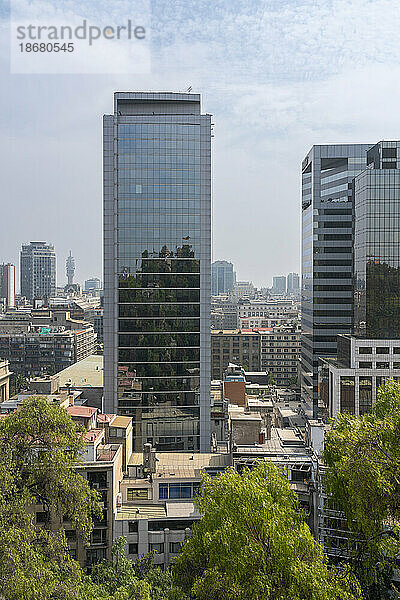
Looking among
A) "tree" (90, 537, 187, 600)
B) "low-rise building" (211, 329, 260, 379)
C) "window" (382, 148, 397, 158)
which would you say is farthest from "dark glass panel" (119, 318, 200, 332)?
"low-rise building" (211, 329, 260, 379)

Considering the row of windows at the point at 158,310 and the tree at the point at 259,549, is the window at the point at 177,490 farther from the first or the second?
the row of windows at the point at 158,310

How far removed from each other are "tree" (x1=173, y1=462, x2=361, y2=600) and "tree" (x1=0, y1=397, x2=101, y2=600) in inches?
84.4

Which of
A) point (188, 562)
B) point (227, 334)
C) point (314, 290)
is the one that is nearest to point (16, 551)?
point (188, 562)

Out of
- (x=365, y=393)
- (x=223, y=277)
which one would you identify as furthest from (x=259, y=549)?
(x=223, y=277)

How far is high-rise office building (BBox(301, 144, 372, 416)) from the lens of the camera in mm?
31125

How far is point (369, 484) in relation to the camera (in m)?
9.30

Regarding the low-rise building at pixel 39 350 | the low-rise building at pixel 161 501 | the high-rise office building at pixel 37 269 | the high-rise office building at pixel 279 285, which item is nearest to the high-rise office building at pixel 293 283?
the high-rise office building at pixel 279 285

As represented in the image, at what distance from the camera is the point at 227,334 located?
52500mm

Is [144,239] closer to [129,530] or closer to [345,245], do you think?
[345,245]

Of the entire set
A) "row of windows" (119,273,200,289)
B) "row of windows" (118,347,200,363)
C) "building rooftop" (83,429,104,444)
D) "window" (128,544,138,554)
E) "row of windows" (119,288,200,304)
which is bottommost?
"window" (128,544,138,554)

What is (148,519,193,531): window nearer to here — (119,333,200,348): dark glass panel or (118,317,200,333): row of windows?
(119,333,200,348): dark glass panel

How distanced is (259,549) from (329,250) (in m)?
24.4

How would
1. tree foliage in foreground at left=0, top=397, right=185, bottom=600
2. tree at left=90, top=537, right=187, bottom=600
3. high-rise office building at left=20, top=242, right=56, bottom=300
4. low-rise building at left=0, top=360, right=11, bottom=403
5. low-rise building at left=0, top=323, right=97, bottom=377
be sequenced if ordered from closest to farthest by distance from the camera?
1. tree foliage in foreground at left=0, top=397, right=185, bottom=600
2. tree at left=90, top=537, right=187, bottom=600
3. low-rise building at left=0, top=360, right=11, bottom=403
4. low-rise building at left=0, top=323, right=97, bottom=377
5. high-rise office building at left=20, top=242, right=56, bottom=300

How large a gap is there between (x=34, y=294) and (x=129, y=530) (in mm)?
93769
